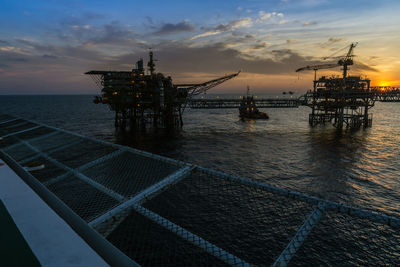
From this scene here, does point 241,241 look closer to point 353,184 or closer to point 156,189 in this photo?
point 156,189

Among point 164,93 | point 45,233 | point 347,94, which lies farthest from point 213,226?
point 347,94

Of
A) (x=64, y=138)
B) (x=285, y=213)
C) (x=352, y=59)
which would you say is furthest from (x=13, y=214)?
(x=352, y=59)

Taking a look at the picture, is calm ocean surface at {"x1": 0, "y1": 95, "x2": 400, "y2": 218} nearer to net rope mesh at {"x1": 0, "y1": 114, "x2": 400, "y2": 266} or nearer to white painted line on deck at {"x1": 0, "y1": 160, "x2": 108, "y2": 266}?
net rope mesh at {"x1": 0, "y1": 114, "x2": 400, "y2": 266}

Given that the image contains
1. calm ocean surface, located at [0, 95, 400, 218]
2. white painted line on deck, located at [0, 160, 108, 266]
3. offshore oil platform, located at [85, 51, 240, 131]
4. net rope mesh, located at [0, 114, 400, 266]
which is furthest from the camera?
offshore oil platform, located at [85, 51, 240, 131]

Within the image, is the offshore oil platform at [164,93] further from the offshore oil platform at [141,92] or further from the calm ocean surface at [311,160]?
the calm ocean surface at [311,160]

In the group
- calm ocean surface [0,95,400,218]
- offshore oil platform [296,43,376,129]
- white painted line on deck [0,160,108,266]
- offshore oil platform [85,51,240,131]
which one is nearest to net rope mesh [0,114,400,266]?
white painted line on deck [0,160,108,266]

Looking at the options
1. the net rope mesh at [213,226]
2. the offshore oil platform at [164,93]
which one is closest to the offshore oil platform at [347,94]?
the offshore oil platform at [164,93]

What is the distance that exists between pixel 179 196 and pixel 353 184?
69.6ft

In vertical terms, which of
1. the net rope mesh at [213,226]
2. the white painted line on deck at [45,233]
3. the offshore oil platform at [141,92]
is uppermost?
the offshore oil platform at [141,92]

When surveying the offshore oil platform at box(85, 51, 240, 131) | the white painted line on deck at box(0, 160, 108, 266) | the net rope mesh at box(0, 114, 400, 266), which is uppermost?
the offshore oil platform at box(85, 51, 240, 131)

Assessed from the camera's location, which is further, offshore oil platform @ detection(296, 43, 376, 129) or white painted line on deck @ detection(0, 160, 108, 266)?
offshore oil platform @ detection(296, 43, 376, 129)

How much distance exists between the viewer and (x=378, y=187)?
2589cm

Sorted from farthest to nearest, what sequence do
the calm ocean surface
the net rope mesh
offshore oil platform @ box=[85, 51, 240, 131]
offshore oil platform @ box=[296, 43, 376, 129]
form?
offshore oil platform @ box=[296, 43, 376, 129], offshore oil platform @ box=[85, 51, 240, 131], the calm ocean surface, the net rope mesh

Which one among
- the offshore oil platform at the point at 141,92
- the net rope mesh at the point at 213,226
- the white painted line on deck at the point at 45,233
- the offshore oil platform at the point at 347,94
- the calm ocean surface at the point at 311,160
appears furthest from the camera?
the offshore oil platform at the point at 347,94
